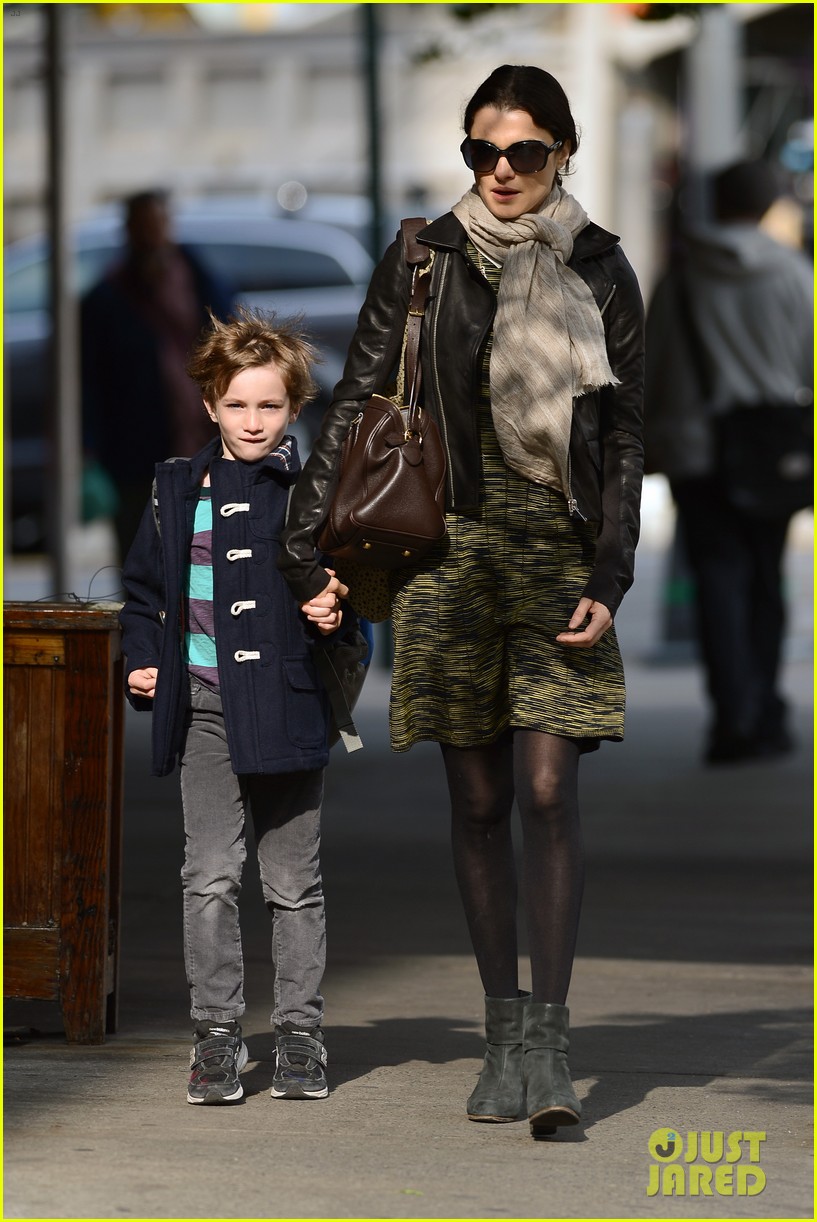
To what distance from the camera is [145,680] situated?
175 inches

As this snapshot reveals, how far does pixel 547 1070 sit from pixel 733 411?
18.8ft

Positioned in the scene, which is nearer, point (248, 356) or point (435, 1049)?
point (248, 356)

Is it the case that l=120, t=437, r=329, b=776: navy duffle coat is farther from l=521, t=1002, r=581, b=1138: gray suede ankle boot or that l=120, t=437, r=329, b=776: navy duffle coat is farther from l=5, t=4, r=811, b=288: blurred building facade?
l=5, t=4, r=811, b=288: blurred building facade

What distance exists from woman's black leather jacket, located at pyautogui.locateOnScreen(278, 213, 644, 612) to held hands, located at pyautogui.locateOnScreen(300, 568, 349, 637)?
0.02 m

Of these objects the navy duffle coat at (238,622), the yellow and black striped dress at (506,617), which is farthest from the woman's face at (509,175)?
the navy duffle coat at (238,622)

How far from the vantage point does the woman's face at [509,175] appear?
425 cm

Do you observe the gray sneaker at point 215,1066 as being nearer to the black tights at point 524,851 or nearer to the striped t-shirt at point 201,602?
the black tights at point 524,851


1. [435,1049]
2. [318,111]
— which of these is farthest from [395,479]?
[318,111]

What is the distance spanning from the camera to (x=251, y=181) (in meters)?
31.4

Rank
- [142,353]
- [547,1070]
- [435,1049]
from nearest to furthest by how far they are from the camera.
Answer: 1. [547,1070]
2. [435,1049]
3. [142,353]

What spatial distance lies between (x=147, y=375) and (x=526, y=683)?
606 centimetres

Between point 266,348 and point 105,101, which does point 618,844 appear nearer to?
point 266,348

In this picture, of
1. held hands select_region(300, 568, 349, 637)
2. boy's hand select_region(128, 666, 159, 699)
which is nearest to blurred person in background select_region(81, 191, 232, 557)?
boy's hand select_region(128, 666, 159, 699)

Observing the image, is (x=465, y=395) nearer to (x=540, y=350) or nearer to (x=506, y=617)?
(x=540, y=350)
